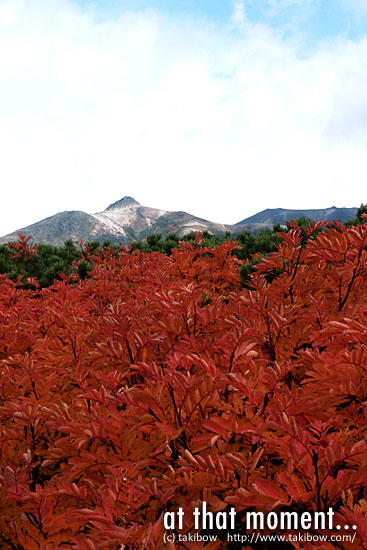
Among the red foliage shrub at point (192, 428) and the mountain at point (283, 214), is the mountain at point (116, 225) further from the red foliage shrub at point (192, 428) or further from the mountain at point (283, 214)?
the red foliage shrub at point (192, 428)

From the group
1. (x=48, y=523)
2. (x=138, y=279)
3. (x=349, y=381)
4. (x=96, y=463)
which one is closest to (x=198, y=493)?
(x=96, y=463)

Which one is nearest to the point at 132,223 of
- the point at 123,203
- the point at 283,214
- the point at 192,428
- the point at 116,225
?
the point at 116,225

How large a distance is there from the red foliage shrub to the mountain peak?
11754 cm

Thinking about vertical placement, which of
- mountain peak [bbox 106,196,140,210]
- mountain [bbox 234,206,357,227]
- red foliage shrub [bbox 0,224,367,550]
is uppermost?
mountain peak [bbox 106,196,140,210]

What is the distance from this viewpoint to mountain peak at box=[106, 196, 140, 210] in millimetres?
117025

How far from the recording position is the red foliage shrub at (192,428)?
1143mm

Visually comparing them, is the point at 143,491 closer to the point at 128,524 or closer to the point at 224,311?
the point at 128,524

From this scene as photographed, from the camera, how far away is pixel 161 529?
118 cm

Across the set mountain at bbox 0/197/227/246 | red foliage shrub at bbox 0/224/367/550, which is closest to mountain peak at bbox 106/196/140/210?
mountain at bbox 0/197/227/246

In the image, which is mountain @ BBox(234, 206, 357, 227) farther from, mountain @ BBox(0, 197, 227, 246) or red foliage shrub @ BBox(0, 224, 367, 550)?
red foliage shrub @ BBox(0, 224, 367, 550)

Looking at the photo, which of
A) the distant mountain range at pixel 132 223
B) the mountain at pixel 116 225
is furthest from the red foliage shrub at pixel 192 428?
the mountain at pixel 116 225

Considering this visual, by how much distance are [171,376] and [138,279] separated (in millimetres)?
3906

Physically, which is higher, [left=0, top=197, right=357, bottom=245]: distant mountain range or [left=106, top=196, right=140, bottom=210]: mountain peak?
[left=106, top=196, right=140, bottom=210]: mountain peak

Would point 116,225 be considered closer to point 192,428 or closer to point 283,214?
point 283,214
